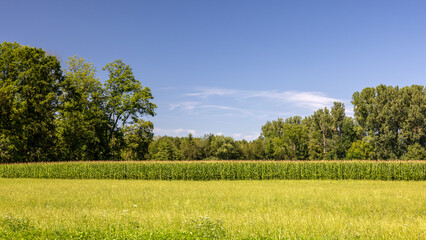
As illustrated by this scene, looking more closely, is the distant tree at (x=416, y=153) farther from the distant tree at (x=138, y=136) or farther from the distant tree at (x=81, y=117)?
the distant tree at (x=81, y=117)

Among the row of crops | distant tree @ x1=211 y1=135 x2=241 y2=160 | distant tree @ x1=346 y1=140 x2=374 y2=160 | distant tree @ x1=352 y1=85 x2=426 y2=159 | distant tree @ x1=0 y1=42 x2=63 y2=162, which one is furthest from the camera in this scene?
distant tree @ x1=211 y1=135 x2=241 y2=160

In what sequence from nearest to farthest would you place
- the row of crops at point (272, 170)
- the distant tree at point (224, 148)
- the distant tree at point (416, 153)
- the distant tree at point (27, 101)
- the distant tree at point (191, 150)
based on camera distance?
the row of crops at point (272, 170)
the distant tree at point (27, 101)
the distant tree at point (416, 153)
the distant tree at point (224, 148)
the distant tree at point (191, 150)

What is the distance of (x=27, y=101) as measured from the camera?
132 ft

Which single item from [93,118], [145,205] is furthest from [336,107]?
[145,205]

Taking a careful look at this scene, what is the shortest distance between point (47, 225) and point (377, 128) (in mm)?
64932

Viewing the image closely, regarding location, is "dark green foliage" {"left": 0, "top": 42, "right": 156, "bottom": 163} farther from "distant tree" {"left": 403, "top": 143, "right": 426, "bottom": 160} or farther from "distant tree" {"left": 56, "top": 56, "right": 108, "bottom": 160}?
"distant tree" {"left": 403, "top": 143, "right": 426, "bottom": 160}

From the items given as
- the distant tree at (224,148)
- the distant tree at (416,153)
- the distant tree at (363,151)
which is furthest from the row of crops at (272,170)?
the distant tree at (224,148)

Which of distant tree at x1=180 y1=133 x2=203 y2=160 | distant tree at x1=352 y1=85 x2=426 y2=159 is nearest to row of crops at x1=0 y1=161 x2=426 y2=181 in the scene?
distant tree at x1=352 y1=85 x2=426 y2=159

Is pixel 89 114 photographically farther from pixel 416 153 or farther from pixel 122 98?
pixel 416 153

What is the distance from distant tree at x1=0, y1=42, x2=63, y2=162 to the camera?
128 feet

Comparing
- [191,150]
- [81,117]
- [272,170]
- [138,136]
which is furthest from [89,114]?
[191,150]

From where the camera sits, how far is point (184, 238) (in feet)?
22.6

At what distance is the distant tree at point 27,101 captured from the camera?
3888cm

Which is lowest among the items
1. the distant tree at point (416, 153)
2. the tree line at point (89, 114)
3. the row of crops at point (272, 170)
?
the row of crops at point (272, 170)
